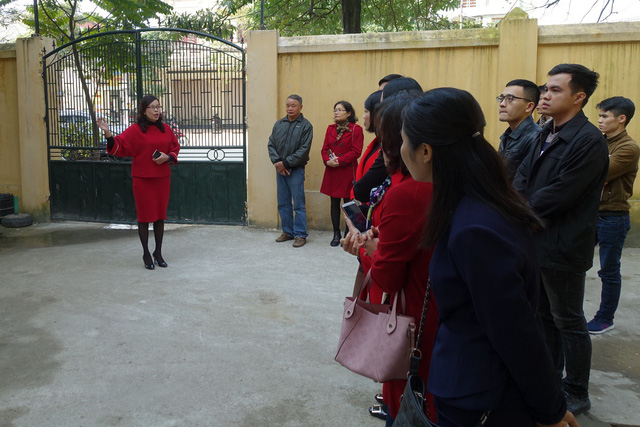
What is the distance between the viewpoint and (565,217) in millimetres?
3303

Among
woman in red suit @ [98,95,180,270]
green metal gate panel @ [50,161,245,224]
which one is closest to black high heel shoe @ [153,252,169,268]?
woman in red suit @ [98,95,180,270]

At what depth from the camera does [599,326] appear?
15.8 feet

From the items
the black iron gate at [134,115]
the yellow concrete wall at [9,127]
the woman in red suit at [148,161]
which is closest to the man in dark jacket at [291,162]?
the black iron gate at [134,115]

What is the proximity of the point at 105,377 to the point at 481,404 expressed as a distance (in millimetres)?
3077

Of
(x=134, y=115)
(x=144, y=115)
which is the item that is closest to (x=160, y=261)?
(x=144, y=115)

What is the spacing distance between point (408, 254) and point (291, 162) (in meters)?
5.60

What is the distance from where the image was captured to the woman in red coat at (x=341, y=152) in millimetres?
7551

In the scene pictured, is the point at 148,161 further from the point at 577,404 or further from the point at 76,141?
the point at 577,404

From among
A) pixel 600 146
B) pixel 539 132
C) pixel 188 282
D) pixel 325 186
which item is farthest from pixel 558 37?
pixel 188 282

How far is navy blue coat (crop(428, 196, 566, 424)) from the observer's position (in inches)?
58.4

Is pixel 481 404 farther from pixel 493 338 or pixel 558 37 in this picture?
pixel 558 37

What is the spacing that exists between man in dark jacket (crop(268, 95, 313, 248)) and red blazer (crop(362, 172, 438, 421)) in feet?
17.9

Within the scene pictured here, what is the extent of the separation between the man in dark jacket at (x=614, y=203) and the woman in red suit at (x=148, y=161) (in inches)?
176

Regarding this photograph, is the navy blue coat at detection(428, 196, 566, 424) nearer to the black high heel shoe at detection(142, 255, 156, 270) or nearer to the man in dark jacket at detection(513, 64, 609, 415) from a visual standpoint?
the man in dark jacket at detection(513, 64, 609, 415)
